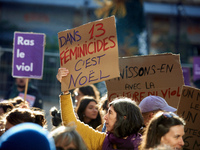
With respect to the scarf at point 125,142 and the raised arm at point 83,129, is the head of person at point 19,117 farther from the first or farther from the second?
the scarf at point 125,142

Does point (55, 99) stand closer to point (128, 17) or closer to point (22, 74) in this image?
point (22, 74)

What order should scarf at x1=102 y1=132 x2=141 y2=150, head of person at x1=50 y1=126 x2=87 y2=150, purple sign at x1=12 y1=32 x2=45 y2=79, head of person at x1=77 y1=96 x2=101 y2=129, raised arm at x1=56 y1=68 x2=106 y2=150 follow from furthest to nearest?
purple sign at x1=12 y1=32 x2=45 y2=79 < head of person at x1=77 y1=96 x2=101 y2=129 < raised arm at x1=56 y1=68 x2=106 y2=150 < scarf at x1=102 y1=132 x2=141 y2=150 < head of person at x1=50 y1=126 x2=87 y2=150

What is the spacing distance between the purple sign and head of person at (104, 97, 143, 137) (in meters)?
2.42

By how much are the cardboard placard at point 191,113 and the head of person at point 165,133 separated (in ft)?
2.96

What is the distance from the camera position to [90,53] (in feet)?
11.8

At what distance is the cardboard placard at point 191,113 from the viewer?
3447mm

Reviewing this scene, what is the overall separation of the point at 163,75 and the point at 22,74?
6.61 ft

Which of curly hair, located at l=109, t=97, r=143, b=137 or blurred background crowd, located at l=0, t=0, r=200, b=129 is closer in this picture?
curly hair, located at l=109, t=97, r=143, b=137

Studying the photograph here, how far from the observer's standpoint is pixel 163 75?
4109 mm

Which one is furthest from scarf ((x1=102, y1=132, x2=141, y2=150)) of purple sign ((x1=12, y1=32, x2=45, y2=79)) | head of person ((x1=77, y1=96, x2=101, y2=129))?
purple sign ((x1=12, y1=32, x2=45, y2=79))

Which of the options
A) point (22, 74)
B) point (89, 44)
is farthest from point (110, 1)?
point (89, 44)

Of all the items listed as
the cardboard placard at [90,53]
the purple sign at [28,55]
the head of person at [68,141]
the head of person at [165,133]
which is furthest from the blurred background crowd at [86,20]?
the head of person at [68,141]

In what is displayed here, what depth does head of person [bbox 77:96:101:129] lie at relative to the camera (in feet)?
15.9

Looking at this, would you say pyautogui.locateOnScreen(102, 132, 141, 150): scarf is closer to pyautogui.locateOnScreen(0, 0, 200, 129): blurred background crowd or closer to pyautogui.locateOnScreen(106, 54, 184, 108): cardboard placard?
pyautogui.locateOnScreen(106, 54, 184, 108): cardboard placard
